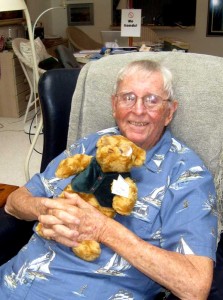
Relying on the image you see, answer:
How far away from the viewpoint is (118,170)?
1.03 meters

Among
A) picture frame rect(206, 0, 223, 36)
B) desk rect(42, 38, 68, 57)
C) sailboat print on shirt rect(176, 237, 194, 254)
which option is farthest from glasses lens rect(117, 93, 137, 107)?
picture frame rect(206, 0, 223, 36)

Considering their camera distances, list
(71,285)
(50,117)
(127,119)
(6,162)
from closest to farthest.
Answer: (71,285) < (127,119) < (50,117) < (6,162)

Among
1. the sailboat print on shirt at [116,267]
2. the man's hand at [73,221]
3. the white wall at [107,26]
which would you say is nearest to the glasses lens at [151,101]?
the man's hand at [73,221]

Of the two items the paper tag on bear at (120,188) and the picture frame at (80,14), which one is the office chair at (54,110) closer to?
the paper tag on bear at (120,188)

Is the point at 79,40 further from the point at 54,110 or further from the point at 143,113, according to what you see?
the point at 143,113

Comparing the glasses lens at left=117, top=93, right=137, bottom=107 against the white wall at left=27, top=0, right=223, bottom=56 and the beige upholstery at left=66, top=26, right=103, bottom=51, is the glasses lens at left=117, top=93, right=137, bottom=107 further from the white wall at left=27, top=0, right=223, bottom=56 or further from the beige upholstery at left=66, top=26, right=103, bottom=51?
the white wall at left=27, top=0, right=223, bottom=56

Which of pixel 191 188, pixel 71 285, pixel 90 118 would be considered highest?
Result: pixel 90 118

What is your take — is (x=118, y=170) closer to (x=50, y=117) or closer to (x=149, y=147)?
(x=149, y=147)

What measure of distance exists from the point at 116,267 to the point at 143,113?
0.51 meters

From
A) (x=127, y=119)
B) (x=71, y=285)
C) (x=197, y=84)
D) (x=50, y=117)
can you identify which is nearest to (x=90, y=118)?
(x=50, y=117)

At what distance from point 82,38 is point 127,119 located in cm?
509

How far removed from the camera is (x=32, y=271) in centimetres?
113

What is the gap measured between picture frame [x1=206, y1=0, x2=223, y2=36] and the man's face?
5.19 meters

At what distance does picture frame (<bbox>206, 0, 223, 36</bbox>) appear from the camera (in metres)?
5.75
